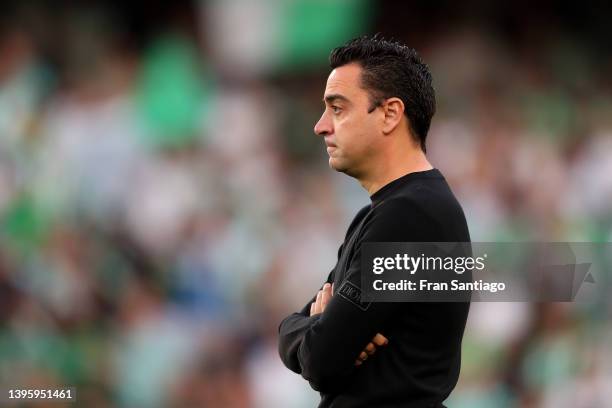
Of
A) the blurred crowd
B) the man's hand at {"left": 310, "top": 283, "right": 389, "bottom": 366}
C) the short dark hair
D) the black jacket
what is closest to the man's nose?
the short dark hair

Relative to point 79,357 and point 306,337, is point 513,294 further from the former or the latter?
point 306,337

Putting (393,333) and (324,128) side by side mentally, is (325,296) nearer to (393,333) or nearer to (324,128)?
(393,333)

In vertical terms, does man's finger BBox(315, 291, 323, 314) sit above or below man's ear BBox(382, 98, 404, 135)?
below

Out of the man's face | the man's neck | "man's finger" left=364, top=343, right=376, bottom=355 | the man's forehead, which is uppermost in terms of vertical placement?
the man's forehead

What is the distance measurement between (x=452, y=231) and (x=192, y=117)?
3370mm

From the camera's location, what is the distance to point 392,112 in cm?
226

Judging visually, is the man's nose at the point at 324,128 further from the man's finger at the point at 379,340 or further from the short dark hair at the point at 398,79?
the man's finger at the point at 379,340

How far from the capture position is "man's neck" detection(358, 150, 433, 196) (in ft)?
7.37

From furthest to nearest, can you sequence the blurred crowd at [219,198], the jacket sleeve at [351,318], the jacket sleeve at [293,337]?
the blurred crowd at [219,198], the jacket sleeve at [293,337], the jacket sleeve at [351,318]

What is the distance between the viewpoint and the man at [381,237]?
2.07 m

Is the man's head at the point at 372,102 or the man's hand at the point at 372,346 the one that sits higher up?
the man's head at the point at 372,102

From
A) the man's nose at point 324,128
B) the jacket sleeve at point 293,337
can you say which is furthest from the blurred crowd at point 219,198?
the man's nose at point 324,128

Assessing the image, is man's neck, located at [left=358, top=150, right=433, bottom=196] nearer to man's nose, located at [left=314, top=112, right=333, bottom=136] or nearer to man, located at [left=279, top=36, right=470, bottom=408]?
man, located at [left=279, top=36, right=470, bottom=408]

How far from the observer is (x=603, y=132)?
554cm
